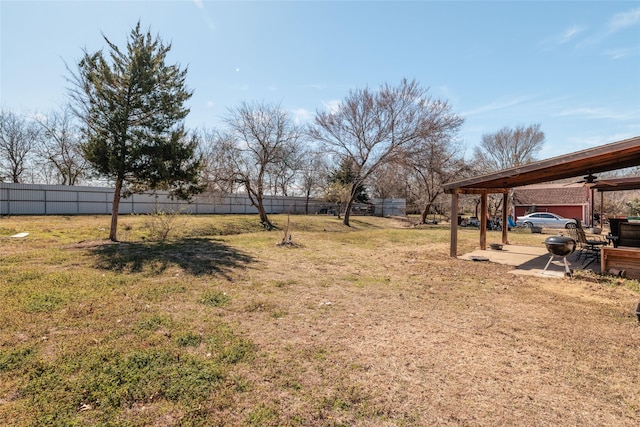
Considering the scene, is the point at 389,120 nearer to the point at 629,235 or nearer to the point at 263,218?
the point at 263,218

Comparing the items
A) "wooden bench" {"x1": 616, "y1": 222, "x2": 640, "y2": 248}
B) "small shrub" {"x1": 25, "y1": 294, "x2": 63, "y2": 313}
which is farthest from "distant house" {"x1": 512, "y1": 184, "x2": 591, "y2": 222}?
"small shrub" {"x1": 25, "y1": 294, "x2": 63, "y2": 313}

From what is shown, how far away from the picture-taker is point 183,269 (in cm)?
651

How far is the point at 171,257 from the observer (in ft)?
25.2

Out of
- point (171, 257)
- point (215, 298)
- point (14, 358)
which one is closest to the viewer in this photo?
A: point (14, 358)

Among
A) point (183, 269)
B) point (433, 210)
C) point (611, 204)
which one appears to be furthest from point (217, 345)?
point (611, 204)

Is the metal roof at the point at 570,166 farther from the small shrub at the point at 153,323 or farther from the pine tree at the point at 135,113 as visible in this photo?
the pine tree at the point at 135,113

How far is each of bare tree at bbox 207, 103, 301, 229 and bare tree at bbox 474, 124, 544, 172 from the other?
75.7 feet

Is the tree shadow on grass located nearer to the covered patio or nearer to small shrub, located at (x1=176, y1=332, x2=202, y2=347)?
small shrub, located at (x1=176, y1=332, x2=202, y2=347)

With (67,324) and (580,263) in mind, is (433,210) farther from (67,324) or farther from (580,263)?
(67,324)

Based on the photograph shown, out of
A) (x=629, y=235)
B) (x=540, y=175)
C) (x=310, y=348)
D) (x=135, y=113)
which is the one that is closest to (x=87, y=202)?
(x=135, y=113)

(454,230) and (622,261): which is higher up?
(454,230)

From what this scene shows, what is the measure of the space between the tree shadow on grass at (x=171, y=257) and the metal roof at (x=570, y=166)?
6528 millimetres

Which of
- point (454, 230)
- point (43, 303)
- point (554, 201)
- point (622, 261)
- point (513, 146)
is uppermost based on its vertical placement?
point (513, 146)

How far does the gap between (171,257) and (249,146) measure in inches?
390
